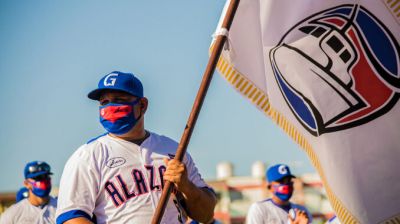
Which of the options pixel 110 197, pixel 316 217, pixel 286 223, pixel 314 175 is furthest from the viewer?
pixel 314 175

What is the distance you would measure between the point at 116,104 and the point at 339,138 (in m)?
1.88

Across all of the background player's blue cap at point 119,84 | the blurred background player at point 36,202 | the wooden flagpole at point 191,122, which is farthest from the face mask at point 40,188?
the wooden flagpole at point 191,122

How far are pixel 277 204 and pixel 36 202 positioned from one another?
3.77 metres

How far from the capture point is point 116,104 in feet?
22.1

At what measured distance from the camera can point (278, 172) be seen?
13781 mm

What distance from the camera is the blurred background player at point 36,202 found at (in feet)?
42.1

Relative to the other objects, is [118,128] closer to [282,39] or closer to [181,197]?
[181,197]

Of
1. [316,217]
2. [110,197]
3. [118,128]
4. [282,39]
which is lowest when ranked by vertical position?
[316,217]

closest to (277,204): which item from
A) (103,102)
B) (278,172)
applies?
(278,172)

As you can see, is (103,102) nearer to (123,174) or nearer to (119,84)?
(119,84)

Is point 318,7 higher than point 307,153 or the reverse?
higher

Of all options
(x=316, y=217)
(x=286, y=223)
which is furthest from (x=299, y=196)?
(x=286, y=223)

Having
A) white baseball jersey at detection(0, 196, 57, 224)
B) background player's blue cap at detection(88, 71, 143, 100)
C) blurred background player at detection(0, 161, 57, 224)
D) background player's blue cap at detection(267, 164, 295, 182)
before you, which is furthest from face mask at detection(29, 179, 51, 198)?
background player's blue cap at detection(88, 71, 143, 100)

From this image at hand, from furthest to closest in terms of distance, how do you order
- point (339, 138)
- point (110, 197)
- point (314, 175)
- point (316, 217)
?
point (314, 175)
point (316, 217)
point (339, 138)
point (110, 197)
